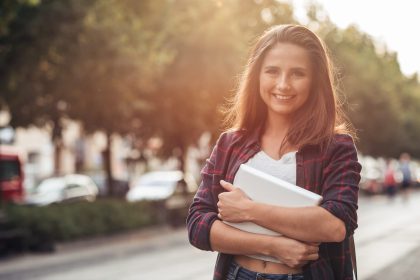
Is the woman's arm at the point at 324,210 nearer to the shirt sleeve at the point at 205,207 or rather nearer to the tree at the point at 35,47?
the shirt sleeve at the point at 205,207

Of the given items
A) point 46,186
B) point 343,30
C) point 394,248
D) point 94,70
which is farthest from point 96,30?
point 343,30

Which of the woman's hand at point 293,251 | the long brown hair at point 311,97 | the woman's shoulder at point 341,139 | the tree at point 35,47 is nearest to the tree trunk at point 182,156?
the tree at point 35,47

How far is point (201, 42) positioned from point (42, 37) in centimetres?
845

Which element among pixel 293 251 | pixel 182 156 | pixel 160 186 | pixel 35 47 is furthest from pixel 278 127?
pixel 160 186

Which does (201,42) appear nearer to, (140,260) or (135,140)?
(135,140)

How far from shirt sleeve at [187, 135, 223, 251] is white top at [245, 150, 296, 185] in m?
0.14

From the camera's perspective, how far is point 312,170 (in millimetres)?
2637

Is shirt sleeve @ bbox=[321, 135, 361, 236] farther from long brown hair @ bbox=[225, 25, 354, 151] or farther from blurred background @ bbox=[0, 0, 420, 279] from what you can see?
blurred background @ bbox=[0, 0, 420, 279]

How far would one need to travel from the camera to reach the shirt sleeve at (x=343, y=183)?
8.34ft

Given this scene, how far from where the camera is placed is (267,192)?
259 cm

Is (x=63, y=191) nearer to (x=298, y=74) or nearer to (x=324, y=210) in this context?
(x=298, y=74)

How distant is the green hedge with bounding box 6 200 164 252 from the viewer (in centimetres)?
1728

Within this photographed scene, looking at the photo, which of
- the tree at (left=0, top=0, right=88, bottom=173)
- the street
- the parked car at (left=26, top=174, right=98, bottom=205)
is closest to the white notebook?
the street

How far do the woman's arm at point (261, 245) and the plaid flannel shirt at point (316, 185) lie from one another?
0.14 feet
